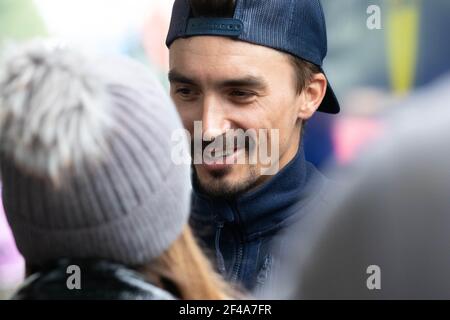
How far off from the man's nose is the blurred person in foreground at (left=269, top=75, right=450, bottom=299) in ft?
2.53

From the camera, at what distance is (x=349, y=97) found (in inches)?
57.0

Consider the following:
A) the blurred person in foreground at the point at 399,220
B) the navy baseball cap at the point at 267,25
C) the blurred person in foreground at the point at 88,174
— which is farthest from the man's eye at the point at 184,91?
the blurred person in foreground at the point at 399,220

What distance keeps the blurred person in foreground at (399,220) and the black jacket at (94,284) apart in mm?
274

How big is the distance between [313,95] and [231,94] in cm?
19

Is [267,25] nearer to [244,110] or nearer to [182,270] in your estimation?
[244,110]

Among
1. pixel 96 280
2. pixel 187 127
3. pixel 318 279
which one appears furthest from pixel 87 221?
pixel 187 127

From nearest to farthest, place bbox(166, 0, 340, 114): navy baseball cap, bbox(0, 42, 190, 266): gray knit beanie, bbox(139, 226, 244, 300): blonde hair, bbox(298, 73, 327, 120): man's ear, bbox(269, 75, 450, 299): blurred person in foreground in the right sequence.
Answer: bbox(269, 75, 450, 299): blurred person in foreground < bbox(0, 42, 190, 266): gray knit beanie < bbox(139, 226, 244, 300): blonde hair < bbox(166, 0, 340, 114): navy baseball cap < bbox(298, 73, 327, 120): man's ear

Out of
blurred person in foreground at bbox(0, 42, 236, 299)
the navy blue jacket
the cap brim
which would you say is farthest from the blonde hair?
the cap brim

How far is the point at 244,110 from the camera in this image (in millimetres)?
1369

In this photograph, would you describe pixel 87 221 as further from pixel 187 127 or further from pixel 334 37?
pixel 334 37

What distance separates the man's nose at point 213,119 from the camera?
1.34 meters

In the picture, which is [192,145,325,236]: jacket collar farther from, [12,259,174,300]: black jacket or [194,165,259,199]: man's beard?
[12,259,174,300]: black jacket

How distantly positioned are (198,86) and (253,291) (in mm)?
416

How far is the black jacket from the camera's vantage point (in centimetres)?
80
